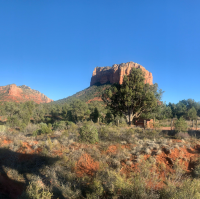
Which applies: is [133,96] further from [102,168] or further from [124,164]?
[102,168]

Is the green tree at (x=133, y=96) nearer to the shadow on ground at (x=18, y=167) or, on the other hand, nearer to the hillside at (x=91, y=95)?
the shadow on ground at (x=18, y=167)

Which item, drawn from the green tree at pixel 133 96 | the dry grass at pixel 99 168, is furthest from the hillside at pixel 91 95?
the dry grass at pixel 99 168

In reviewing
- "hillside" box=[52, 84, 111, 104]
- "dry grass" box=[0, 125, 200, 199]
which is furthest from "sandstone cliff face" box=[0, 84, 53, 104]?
"dry grass" box=[0, 125, 200, 199]

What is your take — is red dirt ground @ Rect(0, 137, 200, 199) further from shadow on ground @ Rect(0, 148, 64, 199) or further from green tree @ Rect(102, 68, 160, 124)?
green tree @ Rect(102, 68, 160, 124)

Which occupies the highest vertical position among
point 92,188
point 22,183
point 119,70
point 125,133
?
point 119,70

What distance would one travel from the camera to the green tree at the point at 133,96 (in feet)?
53.5

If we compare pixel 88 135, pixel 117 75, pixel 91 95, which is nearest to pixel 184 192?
pixel 88 135

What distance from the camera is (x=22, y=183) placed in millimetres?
5574

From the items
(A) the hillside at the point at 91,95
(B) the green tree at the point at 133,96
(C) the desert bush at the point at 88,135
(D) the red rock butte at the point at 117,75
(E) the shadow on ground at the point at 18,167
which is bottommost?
(E) the shadow on ground at the point at 18,167

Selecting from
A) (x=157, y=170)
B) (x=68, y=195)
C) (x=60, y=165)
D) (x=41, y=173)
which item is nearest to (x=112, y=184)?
(x=68, y=195)

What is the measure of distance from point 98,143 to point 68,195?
423cm

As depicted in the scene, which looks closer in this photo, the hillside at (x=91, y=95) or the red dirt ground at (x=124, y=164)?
the red dirt ground at (x=124, y=164)

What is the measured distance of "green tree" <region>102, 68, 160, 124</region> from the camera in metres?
16.3

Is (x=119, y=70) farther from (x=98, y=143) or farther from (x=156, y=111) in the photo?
(x=98, y=143)
